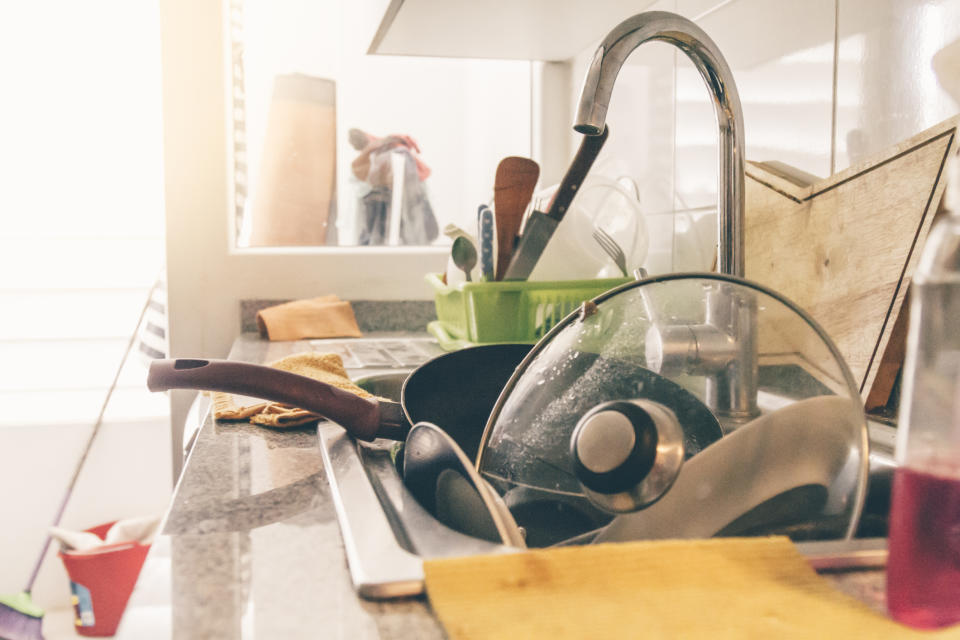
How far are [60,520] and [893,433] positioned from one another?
276 cm

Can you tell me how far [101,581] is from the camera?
2475 millimetres

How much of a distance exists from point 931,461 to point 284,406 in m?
0.65

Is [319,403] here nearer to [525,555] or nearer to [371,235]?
[525,555]

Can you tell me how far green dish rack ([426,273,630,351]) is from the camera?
1172 mm

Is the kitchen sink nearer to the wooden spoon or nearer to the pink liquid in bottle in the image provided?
the pink liquid in bottle

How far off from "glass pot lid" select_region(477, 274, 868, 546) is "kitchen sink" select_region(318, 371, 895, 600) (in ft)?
0.14

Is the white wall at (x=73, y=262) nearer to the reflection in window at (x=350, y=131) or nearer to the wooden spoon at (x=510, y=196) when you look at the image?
the reflection in window at (x=350, y=131)

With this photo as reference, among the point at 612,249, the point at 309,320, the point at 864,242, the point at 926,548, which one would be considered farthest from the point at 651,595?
the point at 309,320

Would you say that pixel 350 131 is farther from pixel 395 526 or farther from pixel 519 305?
pixel 395 526

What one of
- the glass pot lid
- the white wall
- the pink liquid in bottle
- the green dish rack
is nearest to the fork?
the green dish rack

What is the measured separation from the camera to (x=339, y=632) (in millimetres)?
349

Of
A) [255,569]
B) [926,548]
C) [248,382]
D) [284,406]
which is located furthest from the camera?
[284,406]

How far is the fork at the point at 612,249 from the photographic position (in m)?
1.22

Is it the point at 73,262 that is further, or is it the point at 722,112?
the point at 73,262
